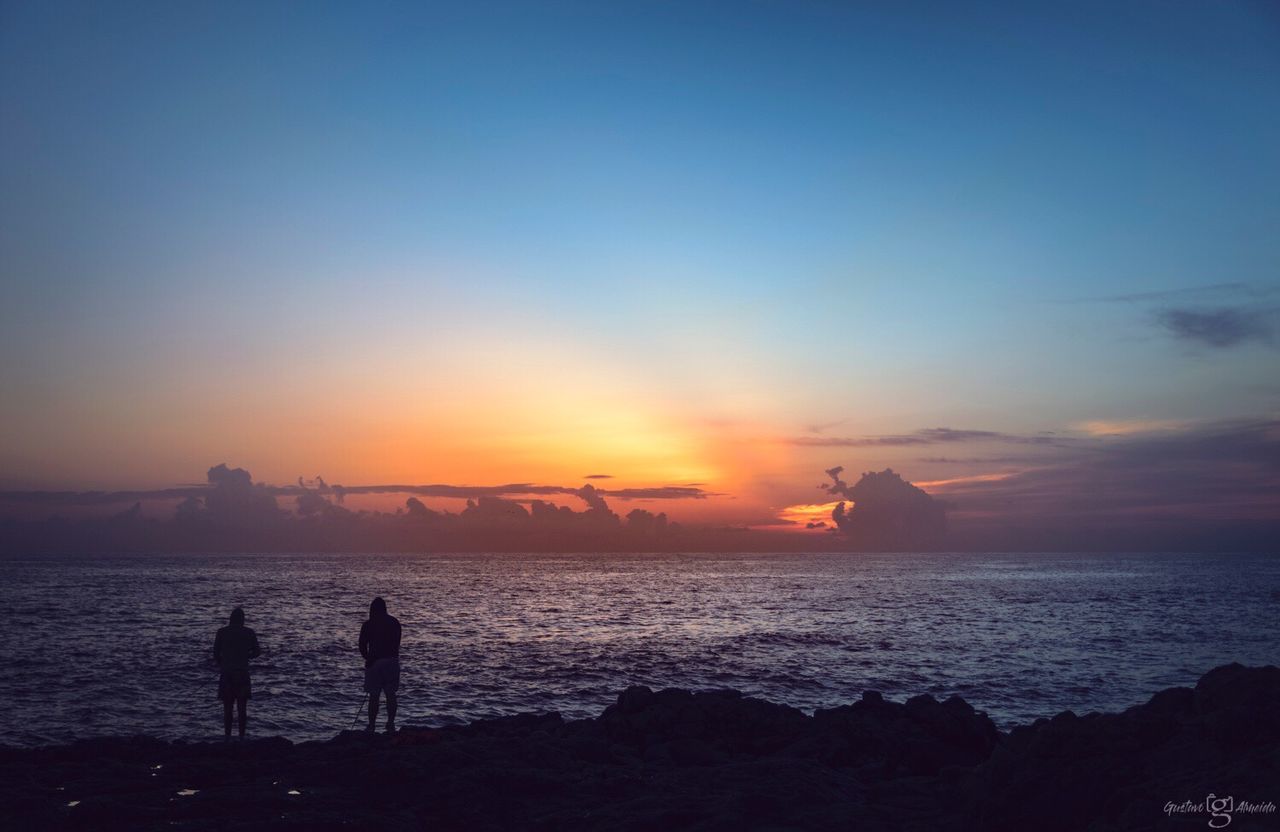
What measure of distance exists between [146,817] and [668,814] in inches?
242

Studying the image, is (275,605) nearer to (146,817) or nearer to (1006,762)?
(146,817)

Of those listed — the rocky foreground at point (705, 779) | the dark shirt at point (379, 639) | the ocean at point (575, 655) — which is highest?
the dark shirt at point (379, 639)

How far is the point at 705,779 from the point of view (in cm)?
1151

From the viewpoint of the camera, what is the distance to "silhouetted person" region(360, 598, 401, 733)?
49.3ft

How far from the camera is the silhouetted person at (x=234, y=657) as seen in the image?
15406 millimetres

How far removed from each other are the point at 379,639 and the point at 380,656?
0.36 m

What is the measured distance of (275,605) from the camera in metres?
62.7
